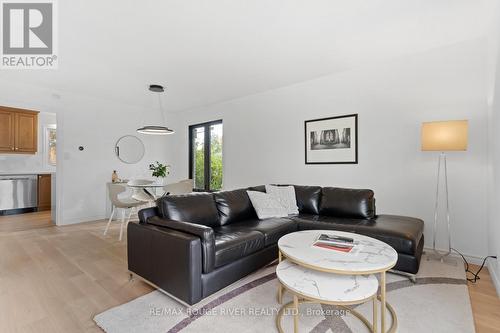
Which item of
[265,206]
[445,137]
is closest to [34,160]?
[265,206]

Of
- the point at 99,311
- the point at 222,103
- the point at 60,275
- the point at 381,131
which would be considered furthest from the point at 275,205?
the point at 222,103

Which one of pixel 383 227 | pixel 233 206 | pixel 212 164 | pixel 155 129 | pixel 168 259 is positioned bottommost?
pixel 168 259

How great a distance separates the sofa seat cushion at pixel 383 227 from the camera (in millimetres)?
2297

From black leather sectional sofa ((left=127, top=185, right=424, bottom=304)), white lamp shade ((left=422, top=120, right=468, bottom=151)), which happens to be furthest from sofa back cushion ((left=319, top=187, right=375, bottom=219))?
white lamp shade ((left=422, top=120, right=468, bottom=151))

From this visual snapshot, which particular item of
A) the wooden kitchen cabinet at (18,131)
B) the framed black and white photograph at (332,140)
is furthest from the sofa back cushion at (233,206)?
the wooden kitchen cabinet at (18,131)

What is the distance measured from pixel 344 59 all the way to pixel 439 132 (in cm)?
149

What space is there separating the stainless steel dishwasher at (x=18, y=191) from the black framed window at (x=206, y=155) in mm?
3652

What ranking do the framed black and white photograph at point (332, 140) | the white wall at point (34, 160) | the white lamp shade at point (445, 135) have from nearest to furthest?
the white lamp shade at point (445, 135), the framed black and white photograph at point (332, 140), the white wall at point (34, 160)

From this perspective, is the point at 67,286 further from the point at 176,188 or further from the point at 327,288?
the point at 327,288

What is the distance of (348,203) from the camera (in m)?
3.12

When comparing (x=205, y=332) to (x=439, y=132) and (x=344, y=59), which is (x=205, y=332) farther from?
(x=344, y=59)

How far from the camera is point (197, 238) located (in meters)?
1.85

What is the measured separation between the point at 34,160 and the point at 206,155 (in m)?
4.22

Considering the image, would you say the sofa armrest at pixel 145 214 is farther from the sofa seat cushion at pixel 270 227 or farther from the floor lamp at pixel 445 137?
the floor lamp at pixel 445 137
